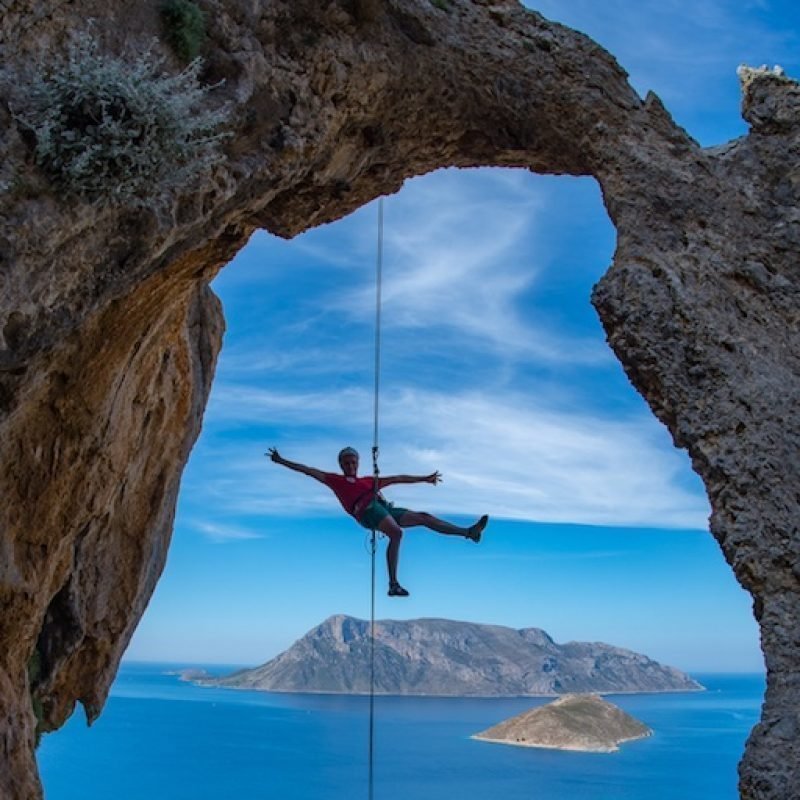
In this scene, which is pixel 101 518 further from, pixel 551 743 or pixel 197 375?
pixel 551 743

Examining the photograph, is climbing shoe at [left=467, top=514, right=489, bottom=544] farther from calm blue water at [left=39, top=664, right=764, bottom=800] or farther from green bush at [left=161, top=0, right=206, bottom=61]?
calm blue water at [left=39, top=664, right=764, bottom=800]

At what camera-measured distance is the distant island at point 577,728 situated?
7381 cm

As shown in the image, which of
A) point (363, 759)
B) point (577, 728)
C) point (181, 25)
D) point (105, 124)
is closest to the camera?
point (105, 124)

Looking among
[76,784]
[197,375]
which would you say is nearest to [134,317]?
[197,375]

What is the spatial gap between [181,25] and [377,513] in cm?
668

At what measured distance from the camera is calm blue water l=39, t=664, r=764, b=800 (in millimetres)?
63281

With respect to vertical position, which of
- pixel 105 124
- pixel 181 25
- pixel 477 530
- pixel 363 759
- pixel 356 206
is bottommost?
pixel 363 759

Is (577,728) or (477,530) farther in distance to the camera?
(577,728)

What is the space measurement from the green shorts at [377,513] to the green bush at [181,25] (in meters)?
6.36

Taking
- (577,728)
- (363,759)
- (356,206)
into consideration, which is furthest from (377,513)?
(363,759)

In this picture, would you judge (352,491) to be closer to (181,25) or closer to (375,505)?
(375,505)

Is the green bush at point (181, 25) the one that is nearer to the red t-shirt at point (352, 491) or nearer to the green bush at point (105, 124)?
the green bush at point (105, 124)

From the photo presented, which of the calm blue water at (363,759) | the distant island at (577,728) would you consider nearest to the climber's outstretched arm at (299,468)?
the calm blue water at (363,759)

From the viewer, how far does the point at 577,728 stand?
74375 millimetres
